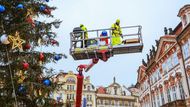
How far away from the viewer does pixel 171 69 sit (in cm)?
3434

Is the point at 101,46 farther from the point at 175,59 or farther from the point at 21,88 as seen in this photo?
the point at 175,59

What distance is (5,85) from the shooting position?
9531mm

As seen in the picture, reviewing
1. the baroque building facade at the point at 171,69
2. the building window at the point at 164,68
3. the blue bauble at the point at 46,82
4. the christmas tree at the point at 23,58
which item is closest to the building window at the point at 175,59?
the baroque building facade at the point at 171,69

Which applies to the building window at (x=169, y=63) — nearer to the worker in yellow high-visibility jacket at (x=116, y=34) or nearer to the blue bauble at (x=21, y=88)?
the worker in yellow high-visibility jacket at (x=116, y=34)

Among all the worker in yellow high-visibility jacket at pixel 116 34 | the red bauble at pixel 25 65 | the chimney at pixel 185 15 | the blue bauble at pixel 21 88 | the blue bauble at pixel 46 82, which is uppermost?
the chimney at pixel 185 15

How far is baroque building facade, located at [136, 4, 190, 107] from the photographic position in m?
30.3

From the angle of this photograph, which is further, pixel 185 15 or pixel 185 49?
pixel 185 15

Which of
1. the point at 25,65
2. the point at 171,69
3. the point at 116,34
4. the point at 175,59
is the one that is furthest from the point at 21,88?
the point at 171,69

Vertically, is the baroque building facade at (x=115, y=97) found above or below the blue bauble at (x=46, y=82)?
above

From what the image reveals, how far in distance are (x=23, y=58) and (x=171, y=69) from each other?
2692 cm

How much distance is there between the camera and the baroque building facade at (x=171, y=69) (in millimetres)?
30266

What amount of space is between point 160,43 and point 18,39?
2938 cm

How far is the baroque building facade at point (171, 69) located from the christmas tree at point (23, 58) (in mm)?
20562

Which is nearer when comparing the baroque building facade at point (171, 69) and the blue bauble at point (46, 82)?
the blue bauble at point (46, 82)
